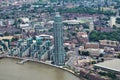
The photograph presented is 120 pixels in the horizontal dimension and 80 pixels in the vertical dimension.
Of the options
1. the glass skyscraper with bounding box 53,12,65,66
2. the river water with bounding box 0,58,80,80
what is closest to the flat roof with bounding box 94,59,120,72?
the river water with bounding box 0,58,80,80

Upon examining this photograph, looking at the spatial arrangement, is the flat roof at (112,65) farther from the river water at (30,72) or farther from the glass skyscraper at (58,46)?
the glass skyscraper at (58,46)

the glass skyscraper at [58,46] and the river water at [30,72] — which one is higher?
the glass skyscraper at [58,46]

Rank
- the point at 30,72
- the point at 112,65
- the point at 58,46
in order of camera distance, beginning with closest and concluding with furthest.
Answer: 1. the point at 112,65
2. the point at 30,72
3. the point at 58,46

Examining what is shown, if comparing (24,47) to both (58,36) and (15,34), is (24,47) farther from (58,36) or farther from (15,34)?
(15,34)

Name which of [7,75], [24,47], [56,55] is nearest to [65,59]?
[56,55]

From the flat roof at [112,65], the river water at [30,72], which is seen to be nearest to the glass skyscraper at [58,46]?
the river water at [30,72]

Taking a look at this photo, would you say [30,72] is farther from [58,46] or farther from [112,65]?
[112,65]

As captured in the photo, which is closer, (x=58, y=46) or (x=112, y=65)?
(x=112, y=65)

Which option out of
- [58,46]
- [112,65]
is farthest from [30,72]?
[112,65]
